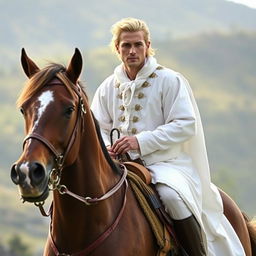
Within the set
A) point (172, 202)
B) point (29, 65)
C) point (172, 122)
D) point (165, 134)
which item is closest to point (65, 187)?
point (29, 65)

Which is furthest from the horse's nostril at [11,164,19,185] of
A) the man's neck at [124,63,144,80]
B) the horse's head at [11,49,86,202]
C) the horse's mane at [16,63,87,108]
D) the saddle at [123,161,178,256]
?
the man's neck at [124,63,144,80]

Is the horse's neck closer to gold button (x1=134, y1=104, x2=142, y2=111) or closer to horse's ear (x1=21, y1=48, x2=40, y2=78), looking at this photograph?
horse's ear (x1=21, y1=48, x2=40, y2=78)

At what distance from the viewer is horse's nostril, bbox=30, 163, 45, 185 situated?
5527 mm

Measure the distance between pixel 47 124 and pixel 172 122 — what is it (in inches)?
83.0

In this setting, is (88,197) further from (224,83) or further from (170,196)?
(224,83)

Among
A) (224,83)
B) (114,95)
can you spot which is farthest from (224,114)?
(114,95)

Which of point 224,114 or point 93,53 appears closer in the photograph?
point 224,114

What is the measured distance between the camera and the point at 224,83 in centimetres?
18338

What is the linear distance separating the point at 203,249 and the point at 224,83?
177451 millimetres

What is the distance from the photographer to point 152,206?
23.6ft

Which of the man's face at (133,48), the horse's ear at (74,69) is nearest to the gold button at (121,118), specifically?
the man's face at (133,48)

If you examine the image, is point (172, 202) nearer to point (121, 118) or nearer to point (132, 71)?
point (121, 118)

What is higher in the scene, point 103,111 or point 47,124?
point 103,111

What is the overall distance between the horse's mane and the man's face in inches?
68.8
